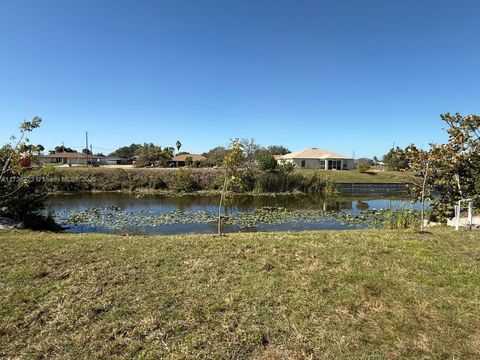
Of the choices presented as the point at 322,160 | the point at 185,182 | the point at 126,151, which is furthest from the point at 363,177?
the point at 126,151

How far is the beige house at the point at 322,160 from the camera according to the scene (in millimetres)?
52763

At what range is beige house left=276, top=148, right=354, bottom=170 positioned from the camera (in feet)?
173

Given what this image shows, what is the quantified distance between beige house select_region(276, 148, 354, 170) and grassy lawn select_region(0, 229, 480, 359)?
154 feet

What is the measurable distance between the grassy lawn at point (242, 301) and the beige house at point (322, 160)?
4692cm

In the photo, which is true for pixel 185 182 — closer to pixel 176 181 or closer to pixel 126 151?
pixel 176 181

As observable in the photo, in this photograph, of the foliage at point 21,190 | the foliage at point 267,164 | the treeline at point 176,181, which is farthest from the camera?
the foliage at point 267,164

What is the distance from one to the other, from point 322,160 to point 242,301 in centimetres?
5140

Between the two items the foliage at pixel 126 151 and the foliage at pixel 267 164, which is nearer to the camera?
the foliage at pixel 267 164

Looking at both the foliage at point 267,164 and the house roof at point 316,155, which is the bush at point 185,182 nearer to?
the foliage at point 267,164

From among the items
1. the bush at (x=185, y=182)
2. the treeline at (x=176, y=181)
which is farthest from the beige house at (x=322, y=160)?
the bush at (x=185, y=182)

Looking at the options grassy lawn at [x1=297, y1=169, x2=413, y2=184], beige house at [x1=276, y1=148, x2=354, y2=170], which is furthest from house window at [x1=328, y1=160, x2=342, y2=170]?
grassy lawn at [x1=297, y1=169, x2=413, y2=184]

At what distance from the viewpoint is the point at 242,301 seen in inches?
179

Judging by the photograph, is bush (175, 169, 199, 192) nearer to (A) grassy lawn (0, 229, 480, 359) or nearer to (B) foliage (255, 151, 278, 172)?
(B) foliage (255, 151, 278, 172)

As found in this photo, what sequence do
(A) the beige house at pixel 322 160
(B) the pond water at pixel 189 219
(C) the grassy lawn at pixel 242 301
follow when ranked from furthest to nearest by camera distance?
(A) the beige house at pixel 322 160 → (B) the pond water at pixel 189 219 → (C) the grassy lawn at pixel 242 301
